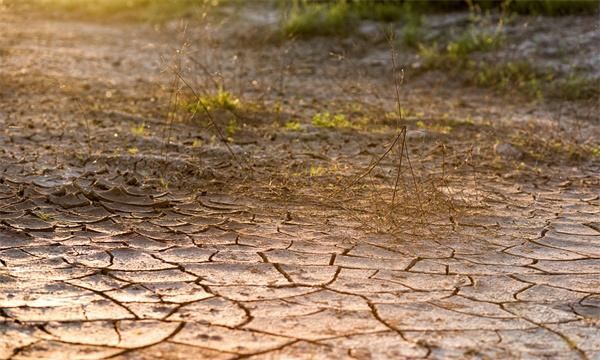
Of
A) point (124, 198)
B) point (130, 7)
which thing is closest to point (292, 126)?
point (124, 198)

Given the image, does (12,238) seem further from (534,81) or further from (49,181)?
(534,81)

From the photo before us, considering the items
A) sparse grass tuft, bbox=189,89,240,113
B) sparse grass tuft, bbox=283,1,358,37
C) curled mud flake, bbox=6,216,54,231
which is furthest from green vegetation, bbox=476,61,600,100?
curled mud flake, bbox=6,216,54,231

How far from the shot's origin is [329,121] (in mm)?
6543

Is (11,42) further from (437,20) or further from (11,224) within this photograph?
(11,224)

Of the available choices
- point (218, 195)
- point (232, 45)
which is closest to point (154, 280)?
point (218, 195)

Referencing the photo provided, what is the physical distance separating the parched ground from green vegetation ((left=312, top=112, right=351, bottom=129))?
0.30ft

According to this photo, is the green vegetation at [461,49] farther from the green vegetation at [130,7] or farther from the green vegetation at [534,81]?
the green vegetation at [130,7]

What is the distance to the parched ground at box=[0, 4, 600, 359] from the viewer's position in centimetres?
311

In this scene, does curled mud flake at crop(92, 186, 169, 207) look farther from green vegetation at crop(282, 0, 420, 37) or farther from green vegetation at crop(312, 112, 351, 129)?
green vegetation at crop(282, 0, 420, 37)

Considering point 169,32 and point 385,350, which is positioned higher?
point 169,32

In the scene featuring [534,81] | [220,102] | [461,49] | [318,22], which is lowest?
[220,102]

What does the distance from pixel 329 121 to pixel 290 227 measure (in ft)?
7.68

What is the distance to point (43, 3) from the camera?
13.6 metres

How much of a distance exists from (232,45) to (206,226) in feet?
20.5
